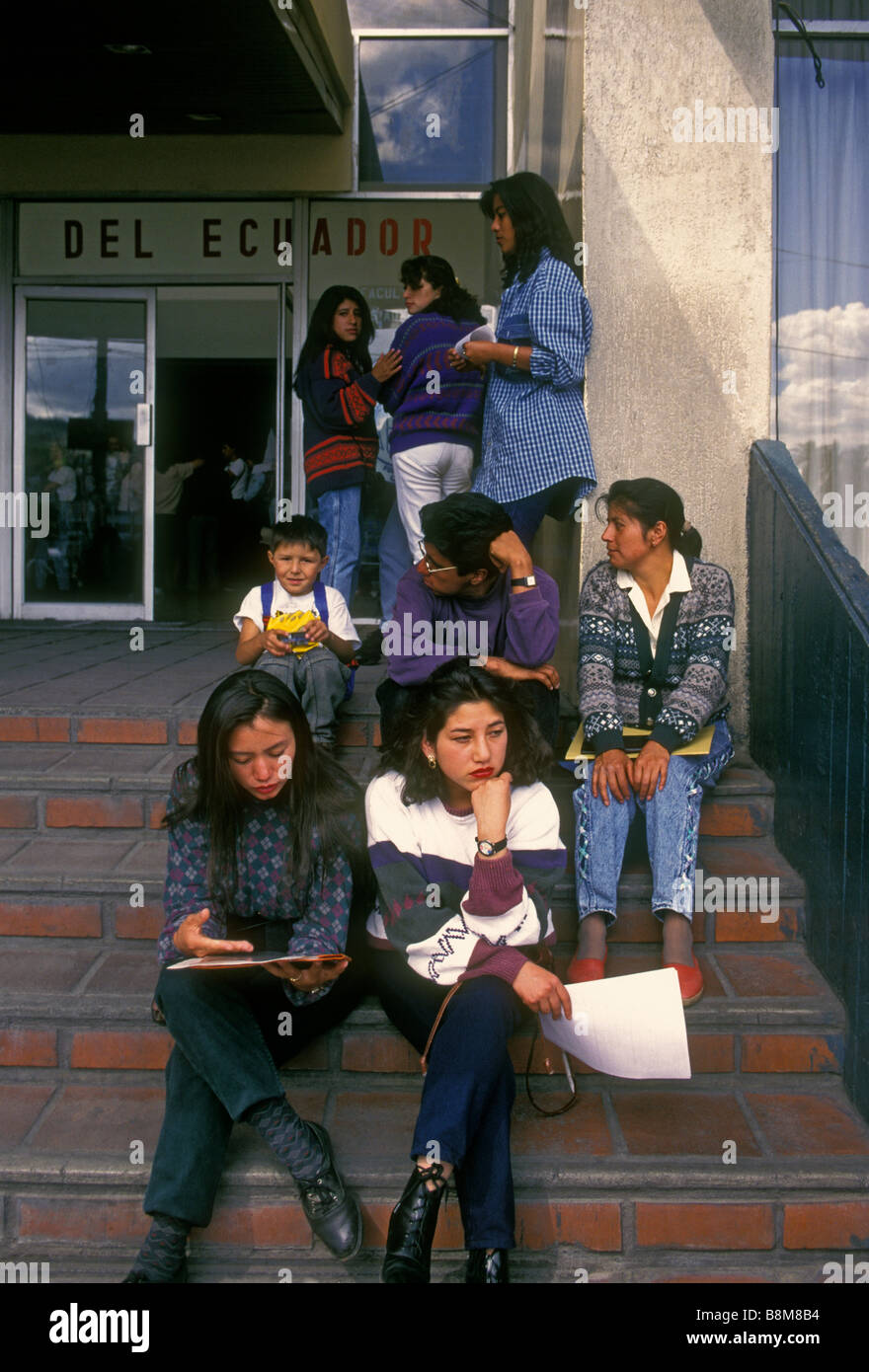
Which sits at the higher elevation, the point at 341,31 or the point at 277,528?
the point at 341,31

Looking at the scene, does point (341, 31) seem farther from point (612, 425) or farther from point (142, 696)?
point (142, 696)

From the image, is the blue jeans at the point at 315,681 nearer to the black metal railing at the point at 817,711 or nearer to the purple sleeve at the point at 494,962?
the purple sleeve at the point at 494,962

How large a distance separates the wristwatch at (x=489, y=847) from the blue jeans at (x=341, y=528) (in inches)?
122

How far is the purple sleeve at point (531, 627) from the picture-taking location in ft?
11.0

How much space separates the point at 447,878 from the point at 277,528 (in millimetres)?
1648

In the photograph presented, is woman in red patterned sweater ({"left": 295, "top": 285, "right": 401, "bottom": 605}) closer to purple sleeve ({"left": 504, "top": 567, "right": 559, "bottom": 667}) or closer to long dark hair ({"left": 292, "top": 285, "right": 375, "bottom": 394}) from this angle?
long dark hair ({"left": 292, "top": 285, "right": 375, "bottom": 394})

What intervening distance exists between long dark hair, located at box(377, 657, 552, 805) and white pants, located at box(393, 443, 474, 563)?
6.34 feet

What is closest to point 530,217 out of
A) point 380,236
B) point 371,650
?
point 371,650

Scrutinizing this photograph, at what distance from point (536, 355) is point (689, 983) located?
7.19 ft

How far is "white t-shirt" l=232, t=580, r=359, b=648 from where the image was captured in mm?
3955

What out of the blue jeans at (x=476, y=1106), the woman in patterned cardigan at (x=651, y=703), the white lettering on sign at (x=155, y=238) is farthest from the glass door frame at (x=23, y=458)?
the blue jeans at (x=476, y=1106)

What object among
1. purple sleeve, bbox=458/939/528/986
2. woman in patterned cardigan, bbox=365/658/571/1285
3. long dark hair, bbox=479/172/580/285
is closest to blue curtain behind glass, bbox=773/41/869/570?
long dark hair, bbox=479/172/580/285

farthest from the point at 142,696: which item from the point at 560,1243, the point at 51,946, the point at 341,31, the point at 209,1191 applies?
the point at 341,31

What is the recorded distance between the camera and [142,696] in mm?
4406
